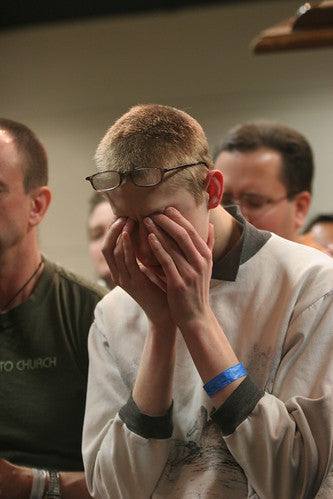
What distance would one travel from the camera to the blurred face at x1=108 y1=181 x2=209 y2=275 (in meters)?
1.45

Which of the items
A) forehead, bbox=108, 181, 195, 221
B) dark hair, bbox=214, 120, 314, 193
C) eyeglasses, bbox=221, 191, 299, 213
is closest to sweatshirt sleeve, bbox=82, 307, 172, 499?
forehead, bbox=108, 181, 195, 221

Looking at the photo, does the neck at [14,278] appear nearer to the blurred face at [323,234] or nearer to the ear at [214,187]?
the ear at [214,187]

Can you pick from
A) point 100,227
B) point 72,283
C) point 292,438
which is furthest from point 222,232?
point 100,227

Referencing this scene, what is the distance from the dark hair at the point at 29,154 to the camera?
2.17 metres

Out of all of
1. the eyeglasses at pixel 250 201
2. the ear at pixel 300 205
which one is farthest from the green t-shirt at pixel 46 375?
the ear at pixel 300 205

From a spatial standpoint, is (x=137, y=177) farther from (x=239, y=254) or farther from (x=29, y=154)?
(x=29, y=154)

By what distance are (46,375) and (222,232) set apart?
2.43 ft

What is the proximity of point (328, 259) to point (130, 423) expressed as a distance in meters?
0.54

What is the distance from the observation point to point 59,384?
6.81ft

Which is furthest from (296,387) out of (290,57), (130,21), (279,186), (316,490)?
(130,21)

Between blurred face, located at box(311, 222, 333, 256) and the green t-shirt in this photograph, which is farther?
blurred face, located at box(311, 222, 333, 256)

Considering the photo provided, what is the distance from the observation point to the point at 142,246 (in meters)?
1.49

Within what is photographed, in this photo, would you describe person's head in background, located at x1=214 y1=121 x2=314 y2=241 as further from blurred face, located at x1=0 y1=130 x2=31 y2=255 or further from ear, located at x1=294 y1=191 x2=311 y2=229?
blurred face, located at x1=0 y1=130 x2=31 y2=255

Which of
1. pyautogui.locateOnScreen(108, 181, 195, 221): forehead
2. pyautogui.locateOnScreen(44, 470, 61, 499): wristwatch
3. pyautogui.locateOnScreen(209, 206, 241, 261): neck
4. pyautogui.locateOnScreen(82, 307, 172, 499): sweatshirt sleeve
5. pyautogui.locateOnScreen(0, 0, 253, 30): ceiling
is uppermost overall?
pyautogui.locateOnScreen(0, 0, 253, 30): ceiling
